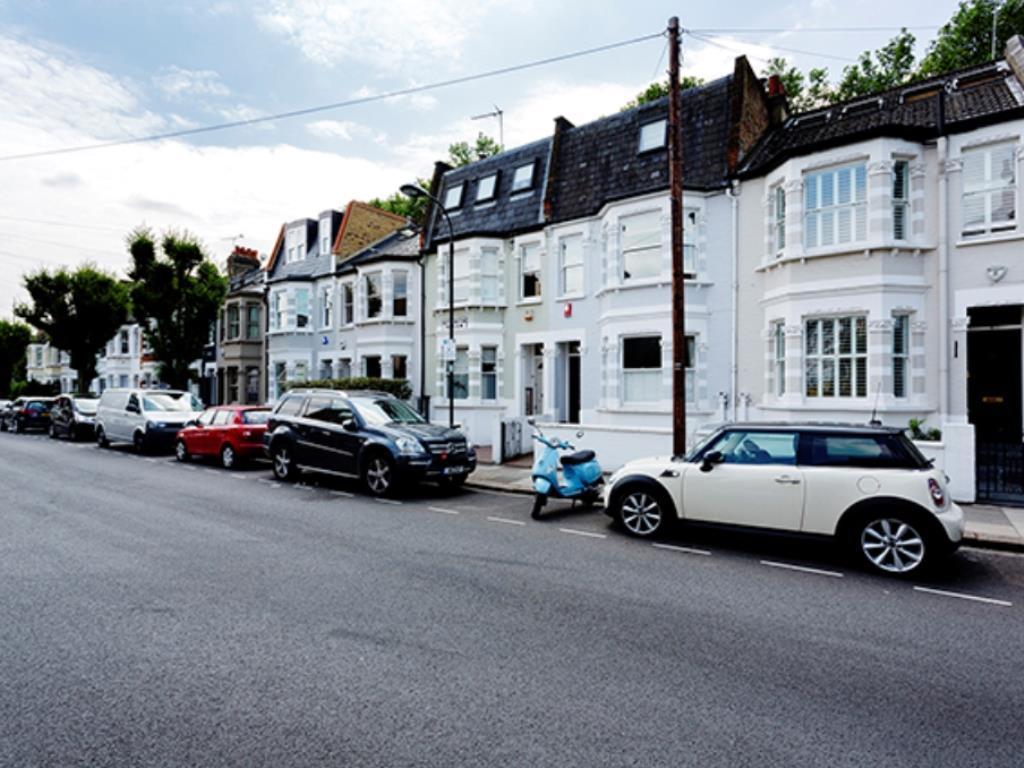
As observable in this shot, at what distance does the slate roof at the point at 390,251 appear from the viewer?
23.4m

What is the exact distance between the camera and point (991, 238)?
1216cm

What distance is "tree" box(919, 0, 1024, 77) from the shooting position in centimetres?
2272

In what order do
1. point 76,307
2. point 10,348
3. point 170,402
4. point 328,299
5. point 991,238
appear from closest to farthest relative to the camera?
point 991,238, point 170,402, point 328,299, point 76,307, point 10,348

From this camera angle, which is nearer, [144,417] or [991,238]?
[991,238]

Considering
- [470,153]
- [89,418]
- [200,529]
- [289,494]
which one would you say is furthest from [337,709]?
[470,153]

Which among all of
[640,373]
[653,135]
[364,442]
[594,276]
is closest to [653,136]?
[653,135]

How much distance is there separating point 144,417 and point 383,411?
35.5ft

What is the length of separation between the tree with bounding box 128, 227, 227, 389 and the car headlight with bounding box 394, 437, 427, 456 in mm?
23041

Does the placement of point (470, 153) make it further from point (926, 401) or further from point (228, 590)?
point (228, 590)

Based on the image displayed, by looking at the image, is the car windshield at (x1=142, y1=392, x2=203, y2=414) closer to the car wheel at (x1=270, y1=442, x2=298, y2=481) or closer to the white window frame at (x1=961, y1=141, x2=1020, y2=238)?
the car wheel at (x1=270, y1=442, x2=298, y2=481)

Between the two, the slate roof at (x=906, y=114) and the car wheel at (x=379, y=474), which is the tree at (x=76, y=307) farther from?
the slate roof at (x=906, y=114)

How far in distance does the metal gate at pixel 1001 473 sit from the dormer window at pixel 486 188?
53.0 feet

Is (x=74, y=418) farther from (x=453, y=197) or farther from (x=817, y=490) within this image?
(x=817, y=490)

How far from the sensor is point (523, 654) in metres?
4.46
